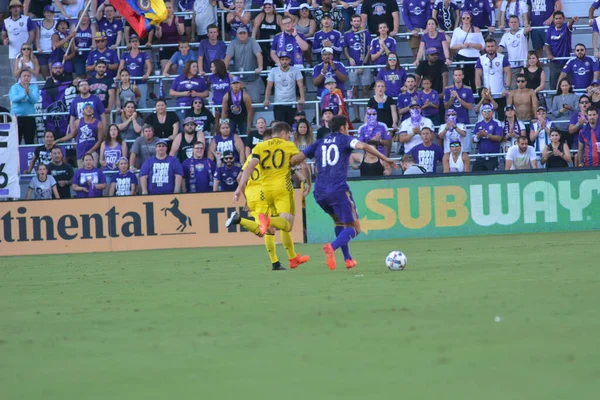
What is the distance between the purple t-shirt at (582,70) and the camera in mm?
23453

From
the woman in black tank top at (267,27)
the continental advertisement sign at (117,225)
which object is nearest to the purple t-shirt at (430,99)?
the continental advertisement sign at (117,225)

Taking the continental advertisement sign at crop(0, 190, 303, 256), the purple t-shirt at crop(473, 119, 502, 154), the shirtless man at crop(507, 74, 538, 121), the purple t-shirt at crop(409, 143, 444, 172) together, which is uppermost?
the shirtless man at crop(507, 74, 538, 121)

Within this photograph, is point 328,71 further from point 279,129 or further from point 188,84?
point 279,129

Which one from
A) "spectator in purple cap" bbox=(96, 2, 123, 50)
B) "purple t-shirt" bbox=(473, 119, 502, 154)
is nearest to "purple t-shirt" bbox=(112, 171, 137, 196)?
"spectator in purple cap" bbox=(96, 2, 123, 50)

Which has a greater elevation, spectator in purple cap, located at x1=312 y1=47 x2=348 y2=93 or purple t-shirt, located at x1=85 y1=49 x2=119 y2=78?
purple t-shirt, located at x1=85 y1=49 x2=119 y2=78

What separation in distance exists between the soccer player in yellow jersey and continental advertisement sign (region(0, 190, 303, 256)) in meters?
7.67

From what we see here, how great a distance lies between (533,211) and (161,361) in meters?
16.6

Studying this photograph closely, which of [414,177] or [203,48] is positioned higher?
[203,48]

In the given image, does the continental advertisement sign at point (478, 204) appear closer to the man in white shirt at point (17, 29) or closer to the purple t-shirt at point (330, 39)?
the purple t-shirt at point (330, 39)

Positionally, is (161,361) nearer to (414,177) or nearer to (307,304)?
(307,304)

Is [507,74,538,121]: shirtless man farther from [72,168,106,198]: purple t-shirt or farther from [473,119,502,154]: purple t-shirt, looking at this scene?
[72,168,106,198]: purple t-shirt

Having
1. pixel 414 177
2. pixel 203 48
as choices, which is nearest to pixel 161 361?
pixel 414 177

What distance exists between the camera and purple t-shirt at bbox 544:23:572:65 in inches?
955

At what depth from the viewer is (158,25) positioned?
986 inches
